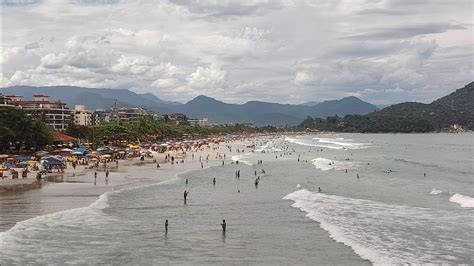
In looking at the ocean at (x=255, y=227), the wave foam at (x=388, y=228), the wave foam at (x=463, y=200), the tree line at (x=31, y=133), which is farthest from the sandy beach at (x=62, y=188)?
the wave foam at (x=463, y=200)

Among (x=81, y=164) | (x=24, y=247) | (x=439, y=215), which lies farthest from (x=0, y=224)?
(x=81, y=164)

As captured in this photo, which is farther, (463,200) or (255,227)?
(463,200)

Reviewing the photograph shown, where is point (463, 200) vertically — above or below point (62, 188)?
below

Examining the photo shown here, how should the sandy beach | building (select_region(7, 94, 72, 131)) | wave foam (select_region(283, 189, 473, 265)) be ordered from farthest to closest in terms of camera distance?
building (select_region(7, 94, 72, 131)), the sandy beach, wave foam (select_region(283, 189, 473, 265))

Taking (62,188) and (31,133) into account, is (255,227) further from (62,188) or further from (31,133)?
(31,133)

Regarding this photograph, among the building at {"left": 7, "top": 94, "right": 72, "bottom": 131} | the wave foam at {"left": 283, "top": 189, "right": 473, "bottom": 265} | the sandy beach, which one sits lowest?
the wave foam at {"left": 283, "top": 189, "right": 473, "bottom": 265}

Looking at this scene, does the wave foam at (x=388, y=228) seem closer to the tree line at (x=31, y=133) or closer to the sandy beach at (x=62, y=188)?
the sandy beach at (x=62, y=188)

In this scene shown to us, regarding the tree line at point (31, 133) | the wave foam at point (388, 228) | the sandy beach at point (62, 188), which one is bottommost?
the wave foam at point (388, 228)

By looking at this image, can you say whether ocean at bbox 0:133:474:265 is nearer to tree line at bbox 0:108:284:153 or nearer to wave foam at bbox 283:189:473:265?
wave foam at bbox 283:189:473:265

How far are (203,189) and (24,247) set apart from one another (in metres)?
22.5

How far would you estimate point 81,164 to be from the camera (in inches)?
2386

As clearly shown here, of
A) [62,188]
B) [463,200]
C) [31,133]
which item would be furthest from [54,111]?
[463,200]

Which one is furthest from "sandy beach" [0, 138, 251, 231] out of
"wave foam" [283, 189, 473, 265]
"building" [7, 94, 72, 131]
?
"building" [7, 94, 72, 131]

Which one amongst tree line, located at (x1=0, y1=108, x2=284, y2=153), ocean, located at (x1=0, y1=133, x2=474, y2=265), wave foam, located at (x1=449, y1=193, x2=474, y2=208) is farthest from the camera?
tree line, located at (x1=0, y1=108, x2=284, y2=153)
